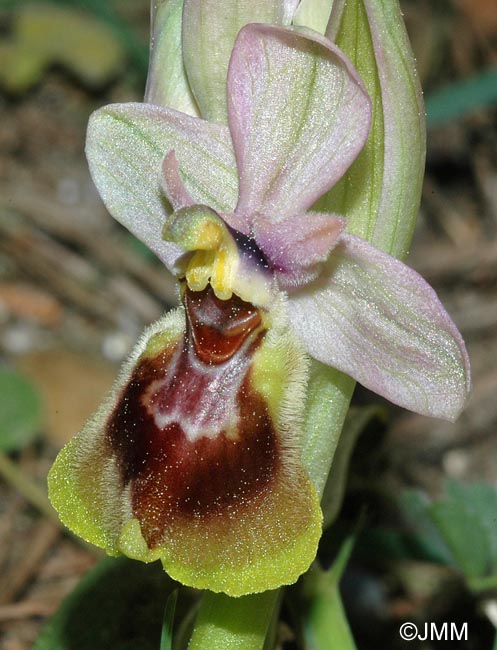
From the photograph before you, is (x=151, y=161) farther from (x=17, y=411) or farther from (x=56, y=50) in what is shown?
(x=56, y=50)

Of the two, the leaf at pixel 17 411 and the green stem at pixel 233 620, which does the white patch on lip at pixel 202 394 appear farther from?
the leaf at pixel 17 411

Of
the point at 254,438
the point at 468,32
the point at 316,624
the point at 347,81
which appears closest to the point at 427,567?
the point at 316,624

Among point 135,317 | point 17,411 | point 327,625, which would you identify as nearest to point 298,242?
point 327,625

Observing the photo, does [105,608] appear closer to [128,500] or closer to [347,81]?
[128,500]

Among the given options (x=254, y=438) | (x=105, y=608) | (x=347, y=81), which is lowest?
(x=105, y=608)

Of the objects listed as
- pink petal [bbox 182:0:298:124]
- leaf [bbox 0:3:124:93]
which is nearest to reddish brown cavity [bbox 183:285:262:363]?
pink petal [bbox 182:0:298:124]
